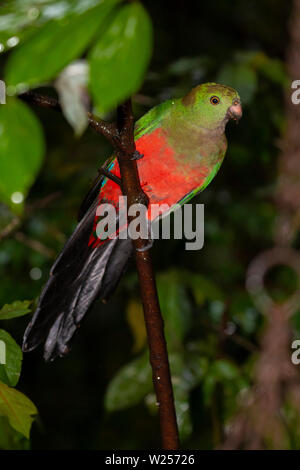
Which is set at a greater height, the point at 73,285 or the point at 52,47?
the point at 73,285

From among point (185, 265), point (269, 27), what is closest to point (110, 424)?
point (185, 265)

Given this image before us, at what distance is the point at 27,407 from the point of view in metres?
0.94

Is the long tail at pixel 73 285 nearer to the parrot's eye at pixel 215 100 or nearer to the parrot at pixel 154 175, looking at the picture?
the parrot at pixel 154 175

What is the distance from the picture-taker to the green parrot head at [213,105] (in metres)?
1.50

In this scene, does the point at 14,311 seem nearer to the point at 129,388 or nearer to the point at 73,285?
the point at 73,285

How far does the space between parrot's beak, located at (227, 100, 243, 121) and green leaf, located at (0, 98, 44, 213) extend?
1.12m

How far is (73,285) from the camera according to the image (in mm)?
1438

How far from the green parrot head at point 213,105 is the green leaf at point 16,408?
96 centimetres

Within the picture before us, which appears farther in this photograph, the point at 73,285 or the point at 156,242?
the point at 156,242

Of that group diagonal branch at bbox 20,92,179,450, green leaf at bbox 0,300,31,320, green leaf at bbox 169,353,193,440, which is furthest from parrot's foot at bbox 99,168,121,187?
green leaf at bbox 169,353,193,440

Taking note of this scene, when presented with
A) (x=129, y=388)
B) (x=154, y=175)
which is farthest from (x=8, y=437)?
(x=154, y=175)

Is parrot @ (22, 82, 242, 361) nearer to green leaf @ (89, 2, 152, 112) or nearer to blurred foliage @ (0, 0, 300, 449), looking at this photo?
blurred foliage @ (0, 0, 300, 449)

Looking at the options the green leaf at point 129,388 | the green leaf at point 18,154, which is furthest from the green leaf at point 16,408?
the green leaf at point 129,388

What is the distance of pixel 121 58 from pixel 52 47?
0.07 meters
